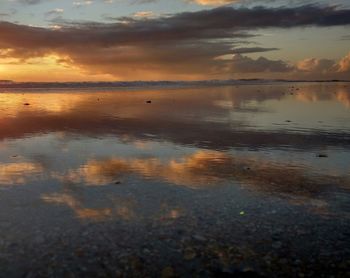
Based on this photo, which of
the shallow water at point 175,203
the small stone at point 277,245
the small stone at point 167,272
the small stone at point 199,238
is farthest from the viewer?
the small stone at point 199,238

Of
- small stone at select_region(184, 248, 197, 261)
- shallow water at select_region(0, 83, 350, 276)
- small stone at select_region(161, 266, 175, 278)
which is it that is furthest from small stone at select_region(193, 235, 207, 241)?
small stone at select_region(161, 266, 175, 278)

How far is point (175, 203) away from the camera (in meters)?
9.55

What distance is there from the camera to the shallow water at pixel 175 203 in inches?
271

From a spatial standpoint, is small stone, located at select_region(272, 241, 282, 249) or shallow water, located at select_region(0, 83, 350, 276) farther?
small stone, located at select_region(272, 241, 282, 249)

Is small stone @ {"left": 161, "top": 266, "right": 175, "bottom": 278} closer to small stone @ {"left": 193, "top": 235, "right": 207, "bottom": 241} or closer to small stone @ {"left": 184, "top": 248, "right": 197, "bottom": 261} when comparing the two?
small stone @ {"left": 184, "top": 248, "right": 197, "bottom": 261}

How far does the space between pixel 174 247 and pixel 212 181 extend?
13.8 feet

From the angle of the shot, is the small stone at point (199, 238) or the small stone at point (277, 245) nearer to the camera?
the small stone at point (277, 245)

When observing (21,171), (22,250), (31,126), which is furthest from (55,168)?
(31,126)

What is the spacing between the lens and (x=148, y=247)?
23.9 feet

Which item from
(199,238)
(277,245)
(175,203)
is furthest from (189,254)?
(175,203)

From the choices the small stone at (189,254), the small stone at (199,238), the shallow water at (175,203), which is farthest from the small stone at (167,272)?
the small stone at (199,238)

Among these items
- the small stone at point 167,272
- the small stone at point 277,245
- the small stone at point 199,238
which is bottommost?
the small stone at point 167,272

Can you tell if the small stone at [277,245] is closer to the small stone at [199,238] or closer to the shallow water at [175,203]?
the shallow water at [175,203]

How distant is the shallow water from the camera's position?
22.5 ft
